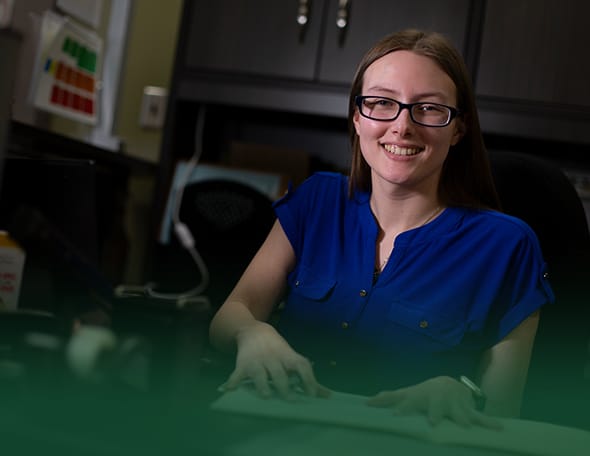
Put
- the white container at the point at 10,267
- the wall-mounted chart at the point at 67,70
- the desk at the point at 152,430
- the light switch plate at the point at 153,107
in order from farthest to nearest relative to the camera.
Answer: the light switch plate at the point at 153,107, the wall-mounted chart at the point at 67,70, the white container at the point at 10,267, the desk at the point at 152,430

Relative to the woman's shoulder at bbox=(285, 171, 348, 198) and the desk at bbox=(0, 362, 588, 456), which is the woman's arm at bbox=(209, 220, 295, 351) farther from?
the desk at bbox=(0, 362, 588, 456)

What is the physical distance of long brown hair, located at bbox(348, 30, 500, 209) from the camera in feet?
1.69

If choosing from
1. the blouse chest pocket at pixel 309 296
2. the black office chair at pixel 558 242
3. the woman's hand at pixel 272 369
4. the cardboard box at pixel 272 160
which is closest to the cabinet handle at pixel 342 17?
the cardboard box at pixel 272 160

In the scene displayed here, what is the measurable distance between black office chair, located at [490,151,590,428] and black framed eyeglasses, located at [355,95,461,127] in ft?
0.91

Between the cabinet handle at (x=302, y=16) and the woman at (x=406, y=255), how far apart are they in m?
0.83

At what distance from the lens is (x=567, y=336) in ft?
2.37

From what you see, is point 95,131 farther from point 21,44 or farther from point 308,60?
point 21,44

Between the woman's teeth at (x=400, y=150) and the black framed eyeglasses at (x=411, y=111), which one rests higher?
the black framed eyeglasses at (x=411, y=111)

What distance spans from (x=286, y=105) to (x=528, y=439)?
1.18m

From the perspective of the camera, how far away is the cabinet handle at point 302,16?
1398 mm

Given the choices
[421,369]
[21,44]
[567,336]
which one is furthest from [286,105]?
[21,44]

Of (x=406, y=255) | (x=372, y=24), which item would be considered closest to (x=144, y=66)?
(x=372, y=24)

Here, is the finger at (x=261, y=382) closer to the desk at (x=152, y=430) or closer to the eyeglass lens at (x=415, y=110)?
the desk at (x=152, y=430)

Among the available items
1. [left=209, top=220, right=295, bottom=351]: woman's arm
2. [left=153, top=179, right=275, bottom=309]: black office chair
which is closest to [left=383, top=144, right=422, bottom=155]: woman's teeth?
[left=209, top=220, right=295, bottom=351]: woman's arm
